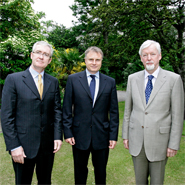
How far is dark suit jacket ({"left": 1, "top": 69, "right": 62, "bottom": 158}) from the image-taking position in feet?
7.46

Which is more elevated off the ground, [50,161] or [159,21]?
[159,21]

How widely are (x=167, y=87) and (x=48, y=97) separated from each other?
5.32 feet

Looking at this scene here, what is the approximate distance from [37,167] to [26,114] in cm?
78

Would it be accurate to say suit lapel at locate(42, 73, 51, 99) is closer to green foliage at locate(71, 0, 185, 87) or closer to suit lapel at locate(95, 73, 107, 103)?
suit lapel at locate(95, 73, 107, 103)

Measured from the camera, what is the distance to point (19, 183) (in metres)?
2.42

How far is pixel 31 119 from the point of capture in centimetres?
238

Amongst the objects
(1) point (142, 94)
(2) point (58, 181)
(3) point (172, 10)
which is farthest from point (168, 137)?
(3) point (172, 10)

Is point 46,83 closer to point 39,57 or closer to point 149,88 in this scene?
point 39,57

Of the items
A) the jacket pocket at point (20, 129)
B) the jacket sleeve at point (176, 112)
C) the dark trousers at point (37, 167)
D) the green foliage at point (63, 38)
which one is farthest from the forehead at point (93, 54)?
the green foliage at point (63, 38)

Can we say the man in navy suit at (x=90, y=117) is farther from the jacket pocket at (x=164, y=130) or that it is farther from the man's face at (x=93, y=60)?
the jacket pocket at (x=164, y=130)

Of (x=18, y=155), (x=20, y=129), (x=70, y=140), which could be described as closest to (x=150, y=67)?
(x=70, y=140)

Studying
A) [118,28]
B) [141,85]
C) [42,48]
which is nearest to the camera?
[42,48]

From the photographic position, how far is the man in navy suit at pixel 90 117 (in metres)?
2.70

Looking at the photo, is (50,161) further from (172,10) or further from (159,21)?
(172,10)
